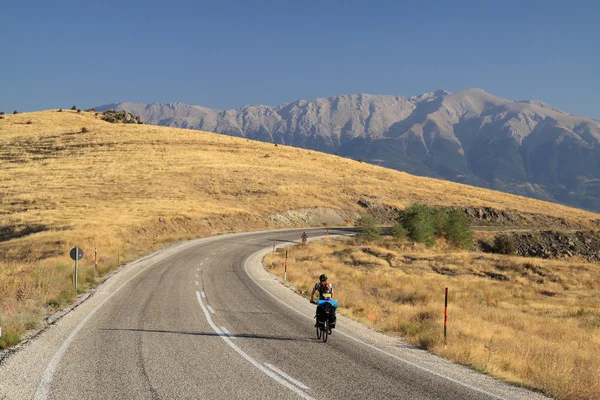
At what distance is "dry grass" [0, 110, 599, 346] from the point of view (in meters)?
25.5

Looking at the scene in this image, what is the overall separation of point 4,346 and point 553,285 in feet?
95.4

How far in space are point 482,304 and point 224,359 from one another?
1632 centimetres

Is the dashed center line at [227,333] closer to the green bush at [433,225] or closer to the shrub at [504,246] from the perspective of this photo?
the green bush at [433,225]

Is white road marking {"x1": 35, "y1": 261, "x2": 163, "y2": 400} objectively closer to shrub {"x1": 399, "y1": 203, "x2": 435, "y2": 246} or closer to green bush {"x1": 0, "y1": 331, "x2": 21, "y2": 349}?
green bush {"x1": 0, "y1": 331, "x2": 21, "y2": 349}

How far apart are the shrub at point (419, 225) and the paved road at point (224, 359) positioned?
2887cm

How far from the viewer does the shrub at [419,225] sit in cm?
4262

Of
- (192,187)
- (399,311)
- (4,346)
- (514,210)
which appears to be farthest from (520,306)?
(514,210)

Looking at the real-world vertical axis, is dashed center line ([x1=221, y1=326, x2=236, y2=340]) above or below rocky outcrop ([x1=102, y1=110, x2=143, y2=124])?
below

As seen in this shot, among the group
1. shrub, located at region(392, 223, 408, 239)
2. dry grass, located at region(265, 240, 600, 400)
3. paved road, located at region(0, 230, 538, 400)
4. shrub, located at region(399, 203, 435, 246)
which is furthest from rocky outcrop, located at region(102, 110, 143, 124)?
paved road, located at region(0, 230, 538, 400)

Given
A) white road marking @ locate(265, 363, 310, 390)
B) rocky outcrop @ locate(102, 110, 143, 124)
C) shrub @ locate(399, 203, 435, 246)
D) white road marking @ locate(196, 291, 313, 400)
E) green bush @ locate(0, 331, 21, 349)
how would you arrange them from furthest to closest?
rocky outcrop @ locate(102, 110, 143, 124) < shrub @ locate(399, 203, 435, 246) < green bush @ locate(0, 331, 21, 349) < white road marking @ locate(265, 363, 310, 390) < white road marking @ locate(196, 291, 313, 400)

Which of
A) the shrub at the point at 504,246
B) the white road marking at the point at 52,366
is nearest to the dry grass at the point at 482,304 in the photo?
the white road marking at the point at 52,366

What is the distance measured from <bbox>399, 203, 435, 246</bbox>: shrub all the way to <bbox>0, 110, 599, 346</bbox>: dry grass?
18.4 meters

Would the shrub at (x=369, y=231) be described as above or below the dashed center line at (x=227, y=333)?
below

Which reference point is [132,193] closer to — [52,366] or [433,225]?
[433,225]
